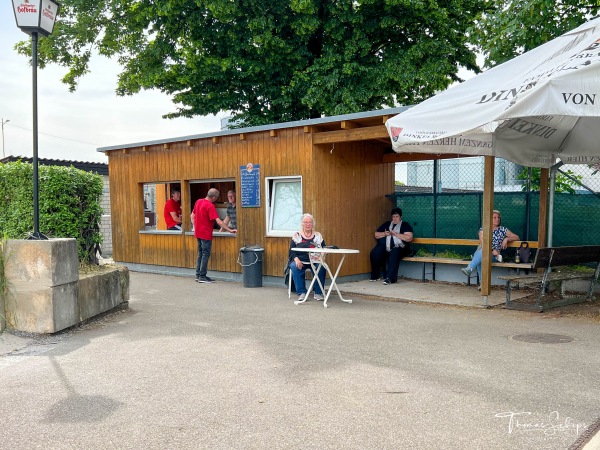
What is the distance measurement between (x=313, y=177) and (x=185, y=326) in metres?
4.14

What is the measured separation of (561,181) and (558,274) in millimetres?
2778

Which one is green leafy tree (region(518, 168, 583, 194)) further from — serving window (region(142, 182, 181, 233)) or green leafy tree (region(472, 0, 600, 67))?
serving window (region(142, 182, 181, 233))

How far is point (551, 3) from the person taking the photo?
32.4 ft

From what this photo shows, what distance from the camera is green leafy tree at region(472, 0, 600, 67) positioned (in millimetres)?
10383

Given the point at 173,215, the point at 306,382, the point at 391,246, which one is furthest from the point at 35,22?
the point at 391,246

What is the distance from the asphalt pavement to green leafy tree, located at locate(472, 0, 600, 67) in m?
5.95

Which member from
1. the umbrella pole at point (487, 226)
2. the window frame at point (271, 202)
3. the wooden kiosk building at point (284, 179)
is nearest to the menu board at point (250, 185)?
the wooden kiosk building at point (284, 179)

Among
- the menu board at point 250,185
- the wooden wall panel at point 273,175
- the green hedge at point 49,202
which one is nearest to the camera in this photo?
the green hedge at point 49,202

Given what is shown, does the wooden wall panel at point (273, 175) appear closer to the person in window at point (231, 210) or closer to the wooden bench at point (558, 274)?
the person in window at point (231, 210)

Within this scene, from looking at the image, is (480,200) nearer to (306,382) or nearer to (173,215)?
(306,382)

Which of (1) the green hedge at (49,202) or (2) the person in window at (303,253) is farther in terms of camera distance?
(2) the person in window at (303,253)

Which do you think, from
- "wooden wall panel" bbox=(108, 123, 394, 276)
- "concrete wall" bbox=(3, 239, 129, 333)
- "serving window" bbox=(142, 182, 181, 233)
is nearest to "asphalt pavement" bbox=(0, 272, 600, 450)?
"concrete wall" bbox=(3, 239, 129, 333)

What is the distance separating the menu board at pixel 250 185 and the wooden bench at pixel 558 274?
16.9 ft

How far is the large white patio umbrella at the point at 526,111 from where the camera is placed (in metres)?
5.95
